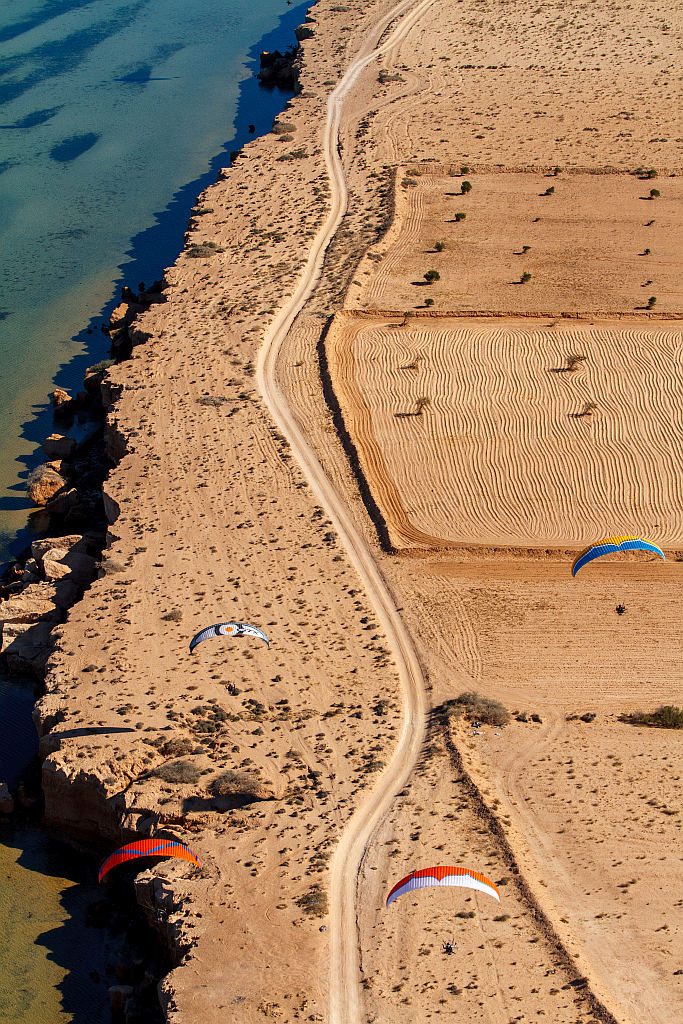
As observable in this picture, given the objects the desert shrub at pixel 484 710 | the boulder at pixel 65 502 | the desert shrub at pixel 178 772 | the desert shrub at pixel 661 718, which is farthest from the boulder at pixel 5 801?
the desert shrub at pixel 661 718

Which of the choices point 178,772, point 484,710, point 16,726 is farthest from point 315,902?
point 16,726

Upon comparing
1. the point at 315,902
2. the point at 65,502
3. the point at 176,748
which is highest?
the point at 176,748

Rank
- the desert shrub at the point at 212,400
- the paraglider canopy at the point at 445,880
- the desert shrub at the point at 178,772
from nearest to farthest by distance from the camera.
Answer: the paraglider canopy at the point at 445,880, the desert shrub at the point at 178,772, the desert shrub at the point at 212,400

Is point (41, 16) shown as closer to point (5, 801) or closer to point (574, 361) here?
point (574, 361)

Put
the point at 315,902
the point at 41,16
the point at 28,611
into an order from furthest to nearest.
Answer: the point at 41,16
the point at 28,611
the point at 315,902

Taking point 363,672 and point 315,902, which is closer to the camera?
point 315,902

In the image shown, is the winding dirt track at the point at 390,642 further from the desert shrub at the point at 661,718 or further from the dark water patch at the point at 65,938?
the desert shrub at the point at 661,718
